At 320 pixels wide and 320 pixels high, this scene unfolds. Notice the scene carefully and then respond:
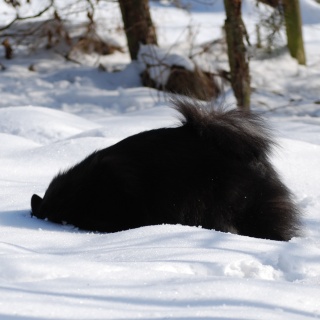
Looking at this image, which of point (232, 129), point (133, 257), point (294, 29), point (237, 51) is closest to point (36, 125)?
point (237, 51)

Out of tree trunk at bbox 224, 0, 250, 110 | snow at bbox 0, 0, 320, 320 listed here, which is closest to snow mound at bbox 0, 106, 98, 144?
snow at bbox 0, 0, 320, 320

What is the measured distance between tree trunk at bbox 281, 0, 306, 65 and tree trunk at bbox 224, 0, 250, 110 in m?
2.34

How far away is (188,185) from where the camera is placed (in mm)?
4031

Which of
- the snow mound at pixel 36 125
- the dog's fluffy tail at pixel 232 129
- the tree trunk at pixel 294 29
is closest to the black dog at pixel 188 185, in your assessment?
the dog's fluffy tail at pixel 232 129

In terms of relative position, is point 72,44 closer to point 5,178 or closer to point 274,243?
point 5,178

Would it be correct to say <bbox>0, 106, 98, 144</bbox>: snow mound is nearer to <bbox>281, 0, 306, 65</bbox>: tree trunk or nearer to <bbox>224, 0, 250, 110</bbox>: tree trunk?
<bbox>224, 0, 250, 110</bbox>: tree trunk

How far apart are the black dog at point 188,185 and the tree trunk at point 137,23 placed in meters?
6.38

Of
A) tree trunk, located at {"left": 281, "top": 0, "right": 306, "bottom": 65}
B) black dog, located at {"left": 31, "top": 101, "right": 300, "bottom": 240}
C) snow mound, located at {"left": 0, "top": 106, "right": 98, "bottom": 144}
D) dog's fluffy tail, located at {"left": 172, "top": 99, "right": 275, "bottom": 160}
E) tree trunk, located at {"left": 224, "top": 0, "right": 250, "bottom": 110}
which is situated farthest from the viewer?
tree trunk, located at {"left": 281, "top": 0, "right": 306, "bottom": 65}

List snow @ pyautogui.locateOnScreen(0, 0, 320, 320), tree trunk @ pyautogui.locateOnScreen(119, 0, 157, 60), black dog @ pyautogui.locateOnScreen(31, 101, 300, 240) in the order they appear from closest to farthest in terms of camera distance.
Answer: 1. snow @ pyautogui.locateOnScreen(0, 0, 320, 320)
2. black dog @ pyautogui.locateOnScreen(31, 101, 300, 240)
3. tree trunk @ pyautogui.locateOnScreen(119, 0, 157, 60)

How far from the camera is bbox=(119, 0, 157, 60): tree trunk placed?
10445 millimetres

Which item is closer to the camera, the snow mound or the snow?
the snow

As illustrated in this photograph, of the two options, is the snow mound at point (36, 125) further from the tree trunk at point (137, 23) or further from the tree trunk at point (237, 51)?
the tree trunk at point (137, 23)

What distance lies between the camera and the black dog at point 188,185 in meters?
4.03

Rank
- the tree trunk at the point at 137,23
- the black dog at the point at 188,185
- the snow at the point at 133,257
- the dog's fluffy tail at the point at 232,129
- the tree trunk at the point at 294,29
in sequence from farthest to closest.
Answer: the tree trunk at the point at 294,29 → the tree trunk at the point at 137,23 → the dog's fluffy tail at the point at 232,129 → the black dog at the point at 188,185 → the snow at the point at 133,257
